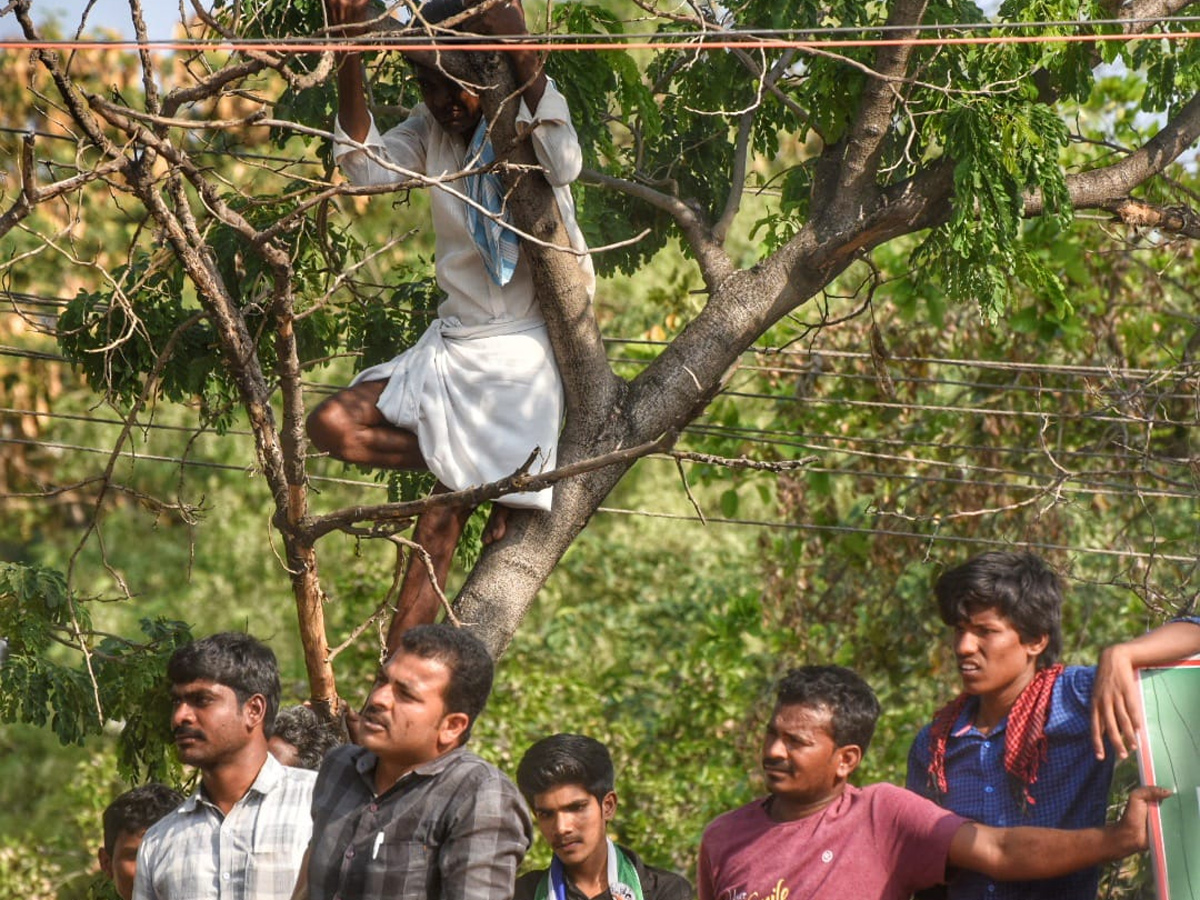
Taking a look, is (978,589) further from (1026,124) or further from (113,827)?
(113,827)

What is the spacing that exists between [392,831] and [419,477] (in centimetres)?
250

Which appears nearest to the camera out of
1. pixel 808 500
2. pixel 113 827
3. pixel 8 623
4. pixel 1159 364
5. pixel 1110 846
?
pixel 1110 846

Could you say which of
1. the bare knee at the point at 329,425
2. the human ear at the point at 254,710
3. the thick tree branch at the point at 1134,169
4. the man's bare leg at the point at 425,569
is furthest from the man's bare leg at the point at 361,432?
the thick tree branch at the point at 1134,169

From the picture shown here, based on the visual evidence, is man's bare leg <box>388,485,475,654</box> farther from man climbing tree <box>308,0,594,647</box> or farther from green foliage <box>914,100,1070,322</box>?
green foliage <box>914,100,1070,322</box>

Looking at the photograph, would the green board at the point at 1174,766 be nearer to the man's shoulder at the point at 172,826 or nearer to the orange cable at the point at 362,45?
the orange cable at the point at 362,45

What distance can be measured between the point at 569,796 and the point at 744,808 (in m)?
0.45

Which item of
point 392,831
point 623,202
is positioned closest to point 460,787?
point 392,831

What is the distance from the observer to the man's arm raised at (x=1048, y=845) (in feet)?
10.3

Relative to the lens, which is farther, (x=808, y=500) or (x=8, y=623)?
(x=808, y=500)

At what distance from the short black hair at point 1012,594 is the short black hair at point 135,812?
6.88 ft

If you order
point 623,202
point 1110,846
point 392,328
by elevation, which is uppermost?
point 623,202

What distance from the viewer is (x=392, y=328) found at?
593 cm

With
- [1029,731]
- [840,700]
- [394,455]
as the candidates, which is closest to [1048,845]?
[1029,731]

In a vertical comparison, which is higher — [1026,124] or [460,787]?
[1026,124]
